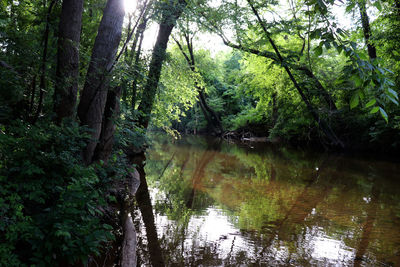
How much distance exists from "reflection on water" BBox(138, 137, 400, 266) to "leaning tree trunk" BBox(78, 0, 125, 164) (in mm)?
1731

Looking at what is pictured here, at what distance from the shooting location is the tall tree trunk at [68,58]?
3.70m

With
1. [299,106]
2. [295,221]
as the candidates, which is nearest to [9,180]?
[295,221]

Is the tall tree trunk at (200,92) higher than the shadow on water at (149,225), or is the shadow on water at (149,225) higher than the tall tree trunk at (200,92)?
the tall tree trunk at (200,92)

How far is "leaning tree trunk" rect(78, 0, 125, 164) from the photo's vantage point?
13.5 feet

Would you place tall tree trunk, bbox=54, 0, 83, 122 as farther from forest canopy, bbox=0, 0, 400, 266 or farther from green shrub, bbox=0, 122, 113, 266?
green shrub, bbox=0, 122, 113, 266

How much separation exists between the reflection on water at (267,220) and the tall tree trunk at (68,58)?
→ 2.09 metres

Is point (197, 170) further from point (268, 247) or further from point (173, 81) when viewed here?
point (268, 247)

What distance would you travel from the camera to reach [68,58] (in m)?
3.74

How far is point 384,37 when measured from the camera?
11.7 metres

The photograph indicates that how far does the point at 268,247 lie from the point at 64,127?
123 inches

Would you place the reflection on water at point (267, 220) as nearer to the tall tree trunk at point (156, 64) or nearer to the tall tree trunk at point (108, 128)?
the tall tree trunk at point (108, 128)

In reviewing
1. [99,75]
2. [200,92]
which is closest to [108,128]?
[99,75]

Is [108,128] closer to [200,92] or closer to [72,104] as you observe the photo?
[72,104]

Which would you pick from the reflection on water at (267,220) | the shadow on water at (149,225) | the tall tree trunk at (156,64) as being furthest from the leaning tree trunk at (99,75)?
the tall tree trunk at (156,64)
